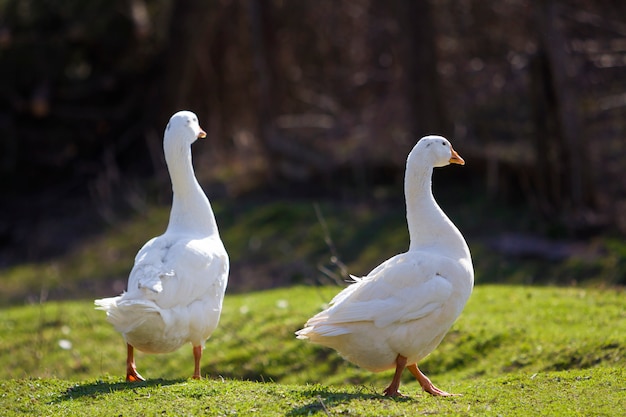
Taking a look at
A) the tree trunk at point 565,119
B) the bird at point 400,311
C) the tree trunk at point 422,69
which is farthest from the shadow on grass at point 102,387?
the tree trunk at point 422,69

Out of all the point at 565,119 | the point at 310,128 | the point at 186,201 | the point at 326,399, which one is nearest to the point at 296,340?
the point at 186,201

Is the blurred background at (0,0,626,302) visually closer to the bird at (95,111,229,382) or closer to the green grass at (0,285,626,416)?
the green grass at (0,285,626,416)

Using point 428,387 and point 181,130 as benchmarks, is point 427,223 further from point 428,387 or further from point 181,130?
point 181,130

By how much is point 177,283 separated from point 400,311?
1.99 m

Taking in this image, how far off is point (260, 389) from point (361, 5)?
17.6 metres

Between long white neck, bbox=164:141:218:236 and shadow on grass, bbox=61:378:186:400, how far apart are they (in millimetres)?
1719

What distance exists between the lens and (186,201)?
8.69 m

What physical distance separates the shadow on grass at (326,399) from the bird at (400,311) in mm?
234

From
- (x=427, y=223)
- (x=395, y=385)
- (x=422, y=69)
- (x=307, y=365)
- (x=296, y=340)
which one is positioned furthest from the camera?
(x=422, y=69)

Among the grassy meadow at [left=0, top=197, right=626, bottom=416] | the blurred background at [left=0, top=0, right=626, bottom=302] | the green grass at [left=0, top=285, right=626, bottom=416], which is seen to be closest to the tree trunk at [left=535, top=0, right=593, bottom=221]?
the blurred background at [left=0, top=0, right=626, bottom=302]

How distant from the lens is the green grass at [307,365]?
21.3 ft

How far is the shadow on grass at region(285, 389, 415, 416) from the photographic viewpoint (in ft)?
20.4

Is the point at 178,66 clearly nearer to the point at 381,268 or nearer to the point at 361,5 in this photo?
the point at 361,5

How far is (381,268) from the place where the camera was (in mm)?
7375
